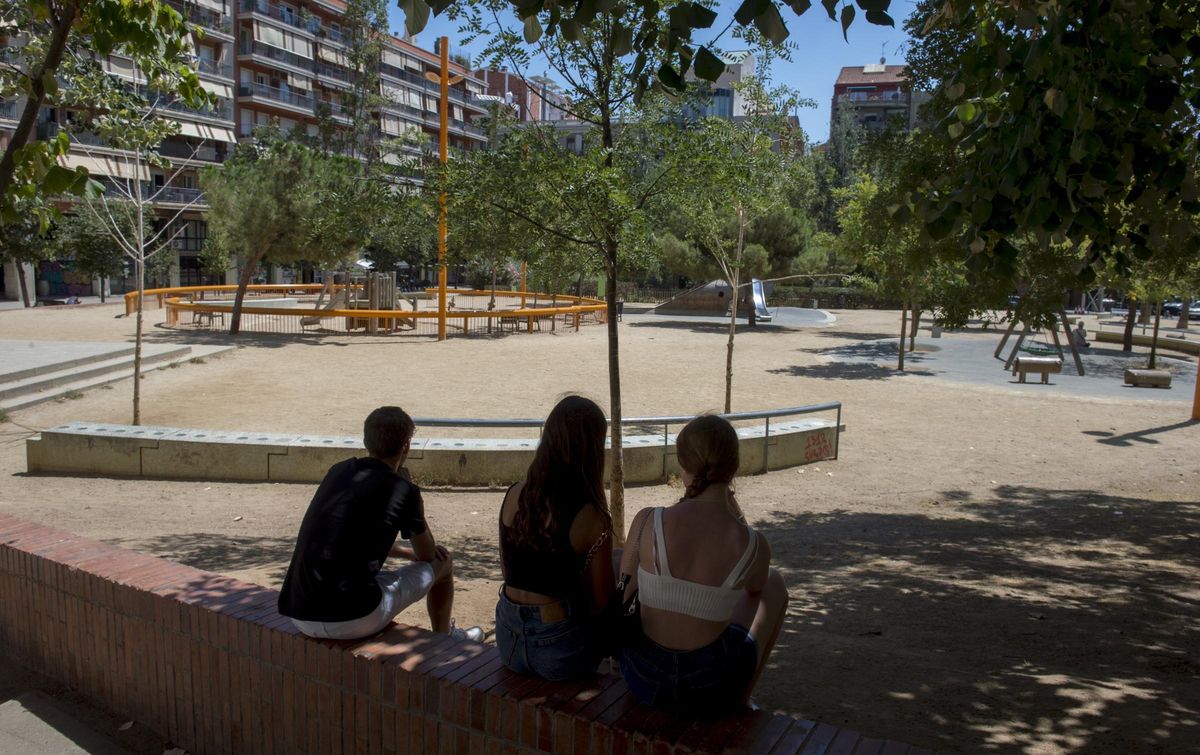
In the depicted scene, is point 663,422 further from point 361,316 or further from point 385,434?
point 361,316

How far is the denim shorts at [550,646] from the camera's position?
270 cm

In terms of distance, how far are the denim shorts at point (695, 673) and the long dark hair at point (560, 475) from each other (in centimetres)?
51

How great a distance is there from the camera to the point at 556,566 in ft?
9.48

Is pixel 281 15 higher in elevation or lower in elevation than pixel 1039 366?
higher

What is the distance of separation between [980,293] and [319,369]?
13.7 metres

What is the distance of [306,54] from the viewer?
59.3m

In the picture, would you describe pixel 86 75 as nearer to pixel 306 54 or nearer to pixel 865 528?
pixel 865 528

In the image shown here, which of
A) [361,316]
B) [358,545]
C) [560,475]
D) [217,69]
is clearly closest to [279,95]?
[217,69]

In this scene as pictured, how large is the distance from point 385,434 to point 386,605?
0.65m

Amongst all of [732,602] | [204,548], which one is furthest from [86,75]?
[732,602]

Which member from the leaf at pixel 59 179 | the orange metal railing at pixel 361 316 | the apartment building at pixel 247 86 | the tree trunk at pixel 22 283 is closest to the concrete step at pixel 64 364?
the orange metal railing at pixel 361 316

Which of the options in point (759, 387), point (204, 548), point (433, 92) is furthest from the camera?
point (433, 92)

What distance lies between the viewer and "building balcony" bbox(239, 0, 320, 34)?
55000 mm

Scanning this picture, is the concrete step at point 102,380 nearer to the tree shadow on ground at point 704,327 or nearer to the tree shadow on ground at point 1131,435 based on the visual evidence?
the tree shadow on ground at point 1131,435
